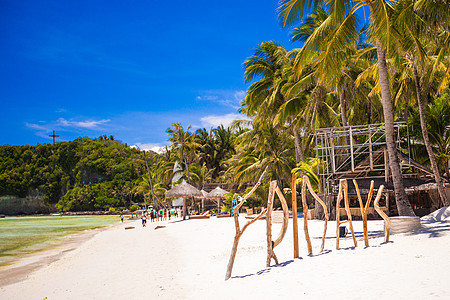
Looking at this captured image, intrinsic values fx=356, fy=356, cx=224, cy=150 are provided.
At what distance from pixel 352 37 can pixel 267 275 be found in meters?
7.62

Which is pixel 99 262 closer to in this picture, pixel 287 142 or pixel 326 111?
pixel 326 111

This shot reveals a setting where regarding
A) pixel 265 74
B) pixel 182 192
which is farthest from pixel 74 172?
pixel 265 74

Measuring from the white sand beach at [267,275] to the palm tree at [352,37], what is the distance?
186cm

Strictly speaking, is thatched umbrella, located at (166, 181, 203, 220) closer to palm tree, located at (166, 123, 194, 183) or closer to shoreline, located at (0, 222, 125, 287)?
palm tree, located at (166, 123, 194, 183)

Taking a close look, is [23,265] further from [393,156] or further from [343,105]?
[343,105]

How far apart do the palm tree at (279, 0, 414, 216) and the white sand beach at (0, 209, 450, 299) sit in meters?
1.86

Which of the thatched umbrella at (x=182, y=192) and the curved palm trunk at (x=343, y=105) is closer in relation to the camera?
the curved palm trunk at (x=343, y=105)

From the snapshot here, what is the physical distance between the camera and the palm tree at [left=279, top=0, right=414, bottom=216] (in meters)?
9.77

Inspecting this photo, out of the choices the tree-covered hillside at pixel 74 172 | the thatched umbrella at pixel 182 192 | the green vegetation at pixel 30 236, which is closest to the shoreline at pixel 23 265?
the green vegetation at pixel 30 236

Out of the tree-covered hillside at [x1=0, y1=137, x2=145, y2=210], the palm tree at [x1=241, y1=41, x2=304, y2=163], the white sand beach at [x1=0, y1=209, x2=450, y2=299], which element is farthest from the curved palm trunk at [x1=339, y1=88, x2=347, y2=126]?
the tree-covered hillside at [x1=0, y1=137, x2=145, y2=210]

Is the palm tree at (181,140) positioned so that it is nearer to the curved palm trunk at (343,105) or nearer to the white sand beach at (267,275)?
the curved palm trunk at (343,105)

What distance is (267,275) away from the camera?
6.13 meters

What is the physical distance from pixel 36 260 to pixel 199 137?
109 ft

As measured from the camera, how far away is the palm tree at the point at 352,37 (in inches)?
385
